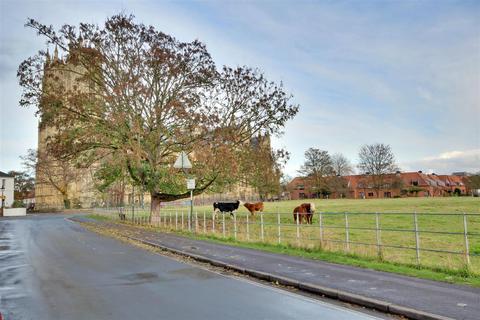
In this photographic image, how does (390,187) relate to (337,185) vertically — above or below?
below

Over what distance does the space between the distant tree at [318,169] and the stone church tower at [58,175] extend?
45.5 metres

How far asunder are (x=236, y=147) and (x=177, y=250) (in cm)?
1585

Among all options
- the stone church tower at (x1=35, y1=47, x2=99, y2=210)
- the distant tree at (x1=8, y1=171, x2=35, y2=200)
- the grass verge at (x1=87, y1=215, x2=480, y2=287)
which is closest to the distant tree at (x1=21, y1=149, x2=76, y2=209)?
the stone church tower at (x1=35, y1=47, x2=99, y2=210)

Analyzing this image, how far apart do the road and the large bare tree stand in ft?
52.7

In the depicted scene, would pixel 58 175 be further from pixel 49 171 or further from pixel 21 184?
pixel 21 184

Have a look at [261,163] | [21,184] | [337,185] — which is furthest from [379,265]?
[21,184]

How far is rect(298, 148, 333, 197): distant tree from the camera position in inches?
3920

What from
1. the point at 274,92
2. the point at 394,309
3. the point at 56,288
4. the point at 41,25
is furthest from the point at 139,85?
the point at 394,309

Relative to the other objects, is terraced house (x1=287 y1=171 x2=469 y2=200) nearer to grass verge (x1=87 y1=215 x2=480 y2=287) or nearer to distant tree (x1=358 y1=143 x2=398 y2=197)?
distant tree (x1=358 y1=143 x2=398 y2=197)

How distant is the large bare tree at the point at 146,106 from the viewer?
28.6 metres

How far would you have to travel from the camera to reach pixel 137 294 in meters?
8.57

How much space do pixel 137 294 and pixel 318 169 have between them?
93.8 meters

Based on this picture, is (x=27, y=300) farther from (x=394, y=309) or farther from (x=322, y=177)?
(x=322, y=177)

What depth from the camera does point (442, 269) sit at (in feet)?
35.3
